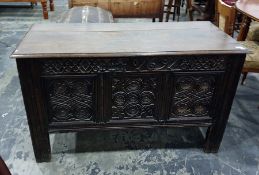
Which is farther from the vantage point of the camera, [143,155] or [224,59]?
[143,155]

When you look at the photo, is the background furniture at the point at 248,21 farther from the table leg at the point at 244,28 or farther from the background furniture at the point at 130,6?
the background furniture at the point at 130,6

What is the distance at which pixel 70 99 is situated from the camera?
1.40 m

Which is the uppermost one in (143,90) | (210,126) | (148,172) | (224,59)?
(224,59)

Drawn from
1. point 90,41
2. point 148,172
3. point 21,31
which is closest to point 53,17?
point 21,31

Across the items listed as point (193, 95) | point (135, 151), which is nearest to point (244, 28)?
point (193, 95)

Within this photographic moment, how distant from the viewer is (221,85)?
1.42 meters

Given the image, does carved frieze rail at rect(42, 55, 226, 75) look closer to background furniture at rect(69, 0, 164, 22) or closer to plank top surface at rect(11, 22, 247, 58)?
plank top surface at rect(11, 22, 247, 58)

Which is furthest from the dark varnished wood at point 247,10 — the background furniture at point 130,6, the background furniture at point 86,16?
the background furniture at point 130,6

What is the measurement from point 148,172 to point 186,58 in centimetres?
71

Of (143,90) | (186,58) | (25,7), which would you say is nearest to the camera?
(186,58)

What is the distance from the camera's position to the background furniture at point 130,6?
3256mm

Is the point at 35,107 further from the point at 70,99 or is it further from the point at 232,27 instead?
the point at 232,27

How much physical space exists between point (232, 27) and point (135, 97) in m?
1.05

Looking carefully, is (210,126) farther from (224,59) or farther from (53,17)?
(53,17)
